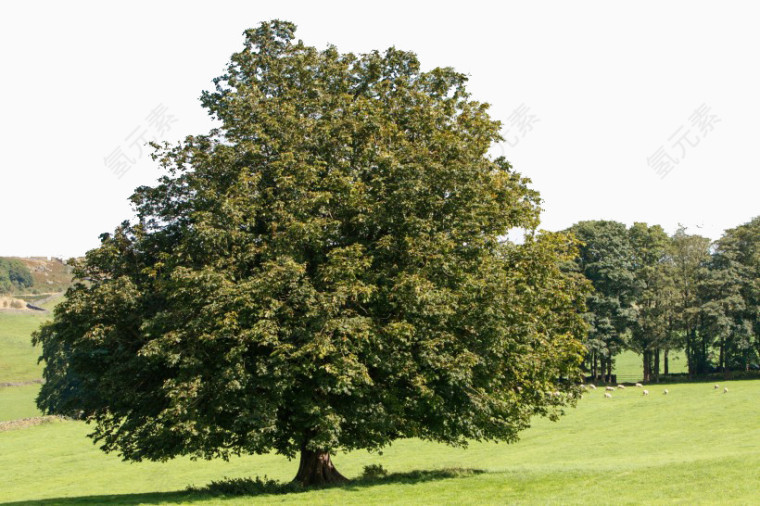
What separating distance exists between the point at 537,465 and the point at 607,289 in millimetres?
56255

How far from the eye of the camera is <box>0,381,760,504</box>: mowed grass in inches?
906

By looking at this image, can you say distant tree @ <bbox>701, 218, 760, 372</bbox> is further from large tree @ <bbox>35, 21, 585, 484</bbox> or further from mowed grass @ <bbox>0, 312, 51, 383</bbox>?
mowed grass @ <bbox>0, 312, 51, 383</bbox>

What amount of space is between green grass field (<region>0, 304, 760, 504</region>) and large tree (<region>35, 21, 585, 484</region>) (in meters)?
2.58

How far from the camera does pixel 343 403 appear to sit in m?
25.5

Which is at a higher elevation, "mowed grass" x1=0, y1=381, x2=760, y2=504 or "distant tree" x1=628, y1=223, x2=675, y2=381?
"distant tree" x1=628, y1=223, x2=675, y2=381

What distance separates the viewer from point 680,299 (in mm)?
86688

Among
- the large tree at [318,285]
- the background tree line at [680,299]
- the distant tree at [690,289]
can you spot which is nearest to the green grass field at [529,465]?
the large tree at [318,285]

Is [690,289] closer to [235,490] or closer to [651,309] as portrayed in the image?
[651,309]

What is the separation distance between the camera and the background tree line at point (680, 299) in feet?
270

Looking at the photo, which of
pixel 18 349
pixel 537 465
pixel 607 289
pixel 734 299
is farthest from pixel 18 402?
pixel 734 299

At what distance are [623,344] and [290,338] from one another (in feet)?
235

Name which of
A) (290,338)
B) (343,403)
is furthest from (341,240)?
(343,403)

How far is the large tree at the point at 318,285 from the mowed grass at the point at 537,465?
252 centimetres

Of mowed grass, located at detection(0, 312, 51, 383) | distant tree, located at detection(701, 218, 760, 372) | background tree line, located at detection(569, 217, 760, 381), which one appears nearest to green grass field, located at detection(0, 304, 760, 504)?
distant tree, located at detection(701, 218, 760, 372)
